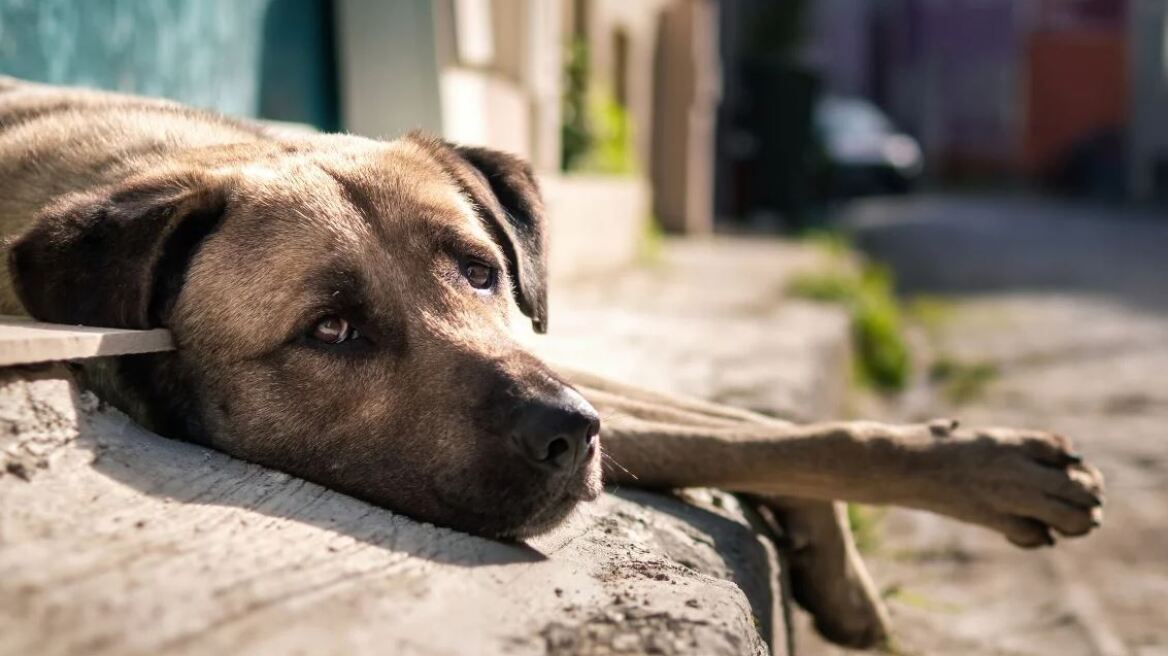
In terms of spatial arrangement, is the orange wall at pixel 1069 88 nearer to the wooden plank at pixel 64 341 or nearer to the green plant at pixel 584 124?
the green plant at pixel 584 124

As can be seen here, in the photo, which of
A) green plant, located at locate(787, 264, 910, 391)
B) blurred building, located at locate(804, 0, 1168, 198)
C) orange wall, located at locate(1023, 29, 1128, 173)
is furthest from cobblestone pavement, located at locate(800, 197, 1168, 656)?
orange wall, located at locate(1023, 29, 1128, 173)

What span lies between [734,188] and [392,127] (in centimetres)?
1269

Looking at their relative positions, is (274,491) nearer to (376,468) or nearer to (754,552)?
(376,468)

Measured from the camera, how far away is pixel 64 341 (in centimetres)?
219

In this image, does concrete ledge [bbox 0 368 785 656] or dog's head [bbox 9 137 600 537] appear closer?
concrete ledge [bbox 0 368 785 656]

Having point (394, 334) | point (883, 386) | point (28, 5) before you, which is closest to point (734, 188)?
point (883, 386)

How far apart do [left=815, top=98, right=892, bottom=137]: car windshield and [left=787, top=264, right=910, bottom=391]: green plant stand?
570 inches

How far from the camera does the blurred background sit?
13.6ft

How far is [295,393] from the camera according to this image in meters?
2.51

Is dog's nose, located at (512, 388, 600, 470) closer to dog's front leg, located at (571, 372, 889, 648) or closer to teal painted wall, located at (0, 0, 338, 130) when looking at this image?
dog's front leg, located at (571, 372, 889, 648)

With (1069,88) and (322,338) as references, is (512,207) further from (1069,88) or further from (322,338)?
(1069,88)

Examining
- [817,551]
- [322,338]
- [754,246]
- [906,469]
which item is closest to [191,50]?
[322,338]

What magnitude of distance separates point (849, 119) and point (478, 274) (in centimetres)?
2171

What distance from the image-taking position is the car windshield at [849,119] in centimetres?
2295
